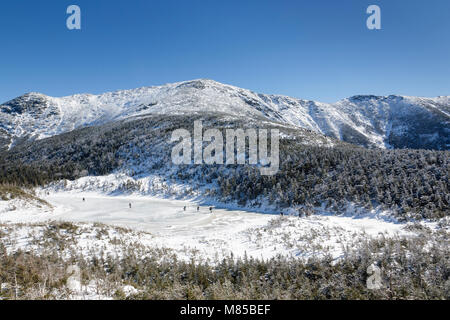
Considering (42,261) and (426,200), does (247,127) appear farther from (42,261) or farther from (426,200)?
(42,261)

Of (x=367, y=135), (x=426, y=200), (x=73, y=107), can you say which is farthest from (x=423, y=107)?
(x=73, y=107)
